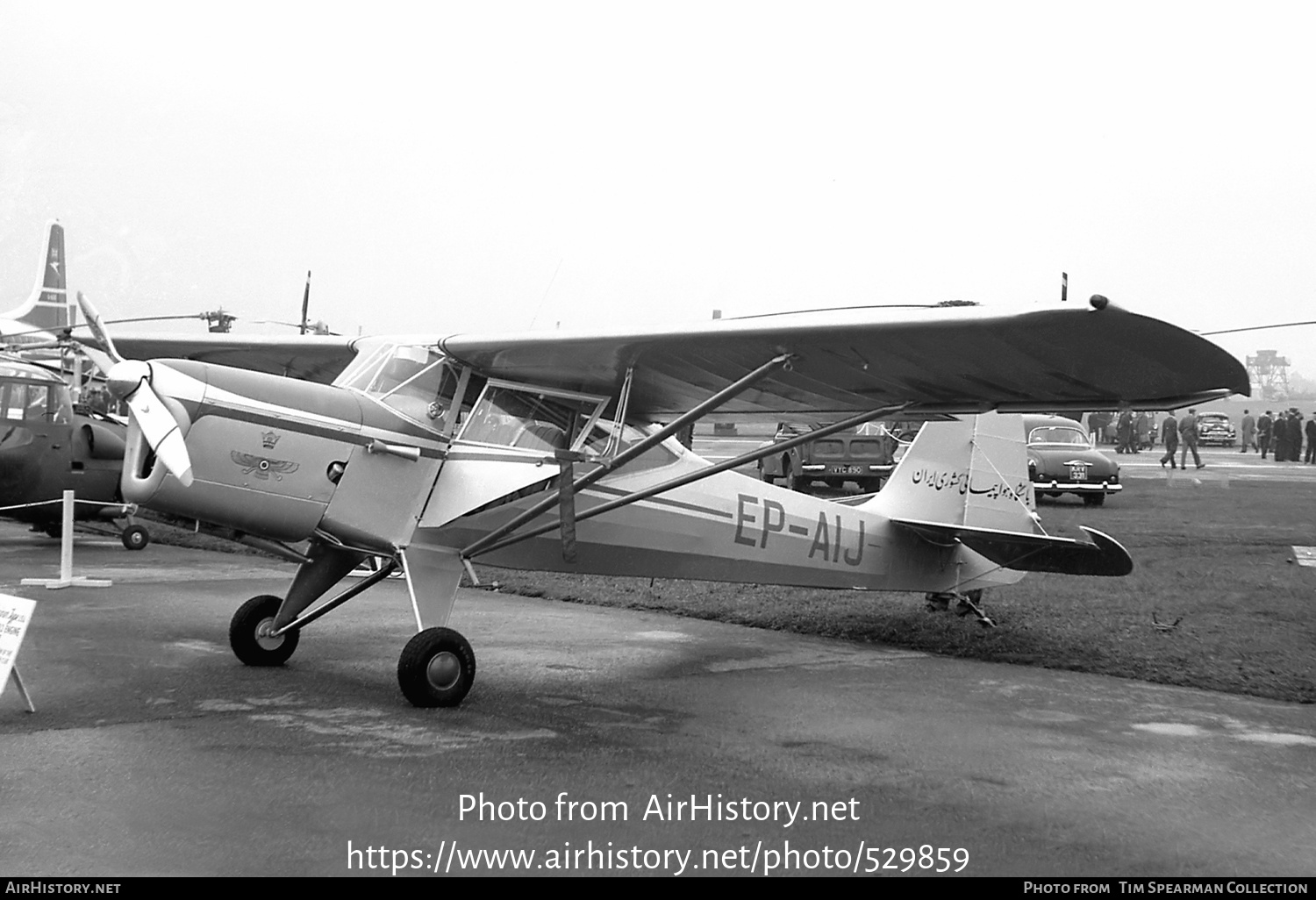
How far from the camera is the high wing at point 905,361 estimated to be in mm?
5961

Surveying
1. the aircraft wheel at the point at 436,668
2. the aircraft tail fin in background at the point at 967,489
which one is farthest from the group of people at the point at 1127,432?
the aircraft wheel at the point at 436,668

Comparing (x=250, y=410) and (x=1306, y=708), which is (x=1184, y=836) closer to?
(x=1306, y=708)

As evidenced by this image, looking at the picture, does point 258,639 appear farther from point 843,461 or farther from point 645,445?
point 843,461

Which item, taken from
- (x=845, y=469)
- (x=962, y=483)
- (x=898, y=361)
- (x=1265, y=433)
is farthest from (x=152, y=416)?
(x=1265, y=433)

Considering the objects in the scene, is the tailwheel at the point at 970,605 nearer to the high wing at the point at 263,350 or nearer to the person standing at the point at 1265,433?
the high wing at the point at 263,350

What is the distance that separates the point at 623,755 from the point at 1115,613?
20.9ft

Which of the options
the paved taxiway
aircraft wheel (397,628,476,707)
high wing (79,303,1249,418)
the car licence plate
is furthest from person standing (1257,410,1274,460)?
aircraft wheel (397,628,476,707)

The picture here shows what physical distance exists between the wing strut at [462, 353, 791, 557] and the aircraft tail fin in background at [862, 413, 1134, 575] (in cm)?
307

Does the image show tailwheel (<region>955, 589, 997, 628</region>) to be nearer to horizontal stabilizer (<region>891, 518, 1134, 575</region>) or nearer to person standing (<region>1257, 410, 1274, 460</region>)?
horizontal stabilizer (<region>891, 518, 1134, 575</region>)

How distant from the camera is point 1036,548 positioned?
9.54 metres

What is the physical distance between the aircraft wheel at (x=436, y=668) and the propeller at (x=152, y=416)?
158 cm

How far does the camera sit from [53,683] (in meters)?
7.34

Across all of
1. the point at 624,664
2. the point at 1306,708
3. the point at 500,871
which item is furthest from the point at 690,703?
the point at 1306,708

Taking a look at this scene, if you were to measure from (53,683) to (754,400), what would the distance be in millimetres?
4957
